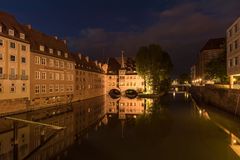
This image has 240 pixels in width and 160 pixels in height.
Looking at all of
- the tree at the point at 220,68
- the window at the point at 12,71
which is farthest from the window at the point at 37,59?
the tree at the point at 220,68

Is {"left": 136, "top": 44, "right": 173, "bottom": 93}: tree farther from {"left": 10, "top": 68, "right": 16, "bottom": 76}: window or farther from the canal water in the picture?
{"left": 10, "top": 68, "right": 16, "bottom": 76}: window

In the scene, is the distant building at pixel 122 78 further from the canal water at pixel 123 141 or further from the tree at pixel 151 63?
the canal water at pixel 123 141

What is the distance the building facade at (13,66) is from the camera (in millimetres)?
30547

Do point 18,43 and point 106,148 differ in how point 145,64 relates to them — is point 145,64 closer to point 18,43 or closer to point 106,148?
point 18,43

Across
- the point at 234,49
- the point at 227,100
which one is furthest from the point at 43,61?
the point at 234,49

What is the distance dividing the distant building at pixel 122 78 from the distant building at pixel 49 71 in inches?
1491

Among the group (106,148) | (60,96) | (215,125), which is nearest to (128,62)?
(60,96)

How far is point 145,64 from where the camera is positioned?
65438mm

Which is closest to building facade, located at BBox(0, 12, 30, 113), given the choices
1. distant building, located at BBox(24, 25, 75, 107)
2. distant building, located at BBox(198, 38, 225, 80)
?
distant building, located at BBox(24, 25, 75, 107)

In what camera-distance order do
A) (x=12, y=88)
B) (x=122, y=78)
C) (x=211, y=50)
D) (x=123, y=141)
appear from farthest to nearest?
(x=211, y=50) → (x=122, y=78) → (x=12, y=88) → (x=123, y=141)

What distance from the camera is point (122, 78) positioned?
293 ft

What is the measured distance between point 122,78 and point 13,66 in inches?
2327

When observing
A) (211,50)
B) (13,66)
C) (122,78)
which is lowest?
(122,78)

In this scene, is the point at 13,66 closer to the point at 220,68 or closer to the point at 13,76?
the point at 13,76
